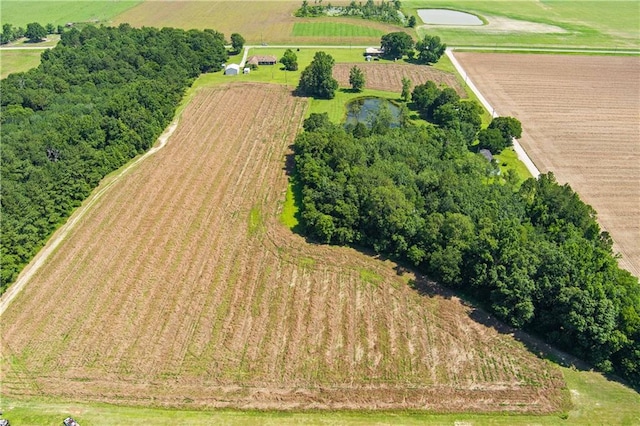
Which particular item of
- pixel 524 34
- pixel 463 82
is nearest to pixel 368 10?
pixel 524 34

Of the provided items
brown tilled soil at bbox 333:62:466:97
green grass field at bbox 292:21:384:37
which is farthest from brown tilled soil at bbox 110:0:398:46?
brown tilled soil at bbox 333:62:466:97

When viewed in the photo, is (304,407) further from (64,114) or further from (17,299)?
(64,114)

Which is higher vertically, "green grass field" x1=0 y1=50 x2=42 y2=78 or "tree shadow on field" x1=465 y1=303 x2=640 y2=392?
"green grass field" x1=0 y1=50 x2=42 y2=78

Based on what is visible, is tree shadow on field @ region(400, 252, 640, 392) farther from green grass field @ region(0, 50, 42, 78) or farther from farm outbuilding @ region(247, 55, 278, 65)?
green grass field @ region(0, 50, 42, 78)

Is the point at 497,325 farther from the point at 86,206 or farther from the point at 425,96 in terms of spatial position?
the point at 425,96

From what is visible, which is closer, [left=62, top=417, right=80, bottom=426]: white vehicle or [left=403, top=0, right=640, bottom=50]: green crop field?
[left=62, top=417, right=80, bottom=426]: white vehicle

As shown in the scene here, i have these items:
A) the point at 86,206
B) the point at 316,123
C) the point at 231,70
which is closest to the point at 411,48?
the point at 231,70

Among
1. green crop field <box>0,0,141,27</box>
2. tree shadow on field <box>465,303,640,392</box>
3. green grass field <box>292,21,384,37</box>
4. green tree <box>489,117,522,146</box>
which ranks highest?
green crop field <box>0,0,141,27</box>
